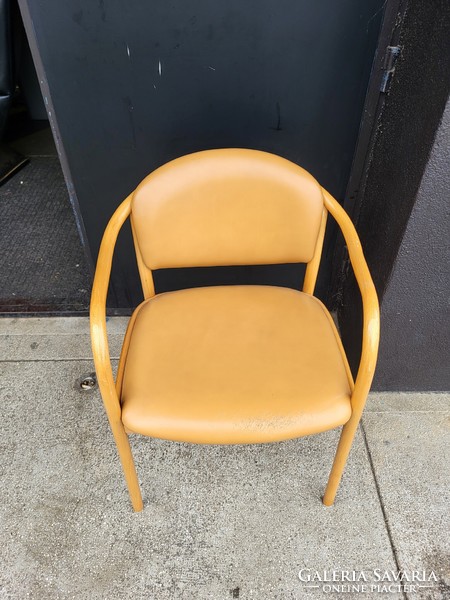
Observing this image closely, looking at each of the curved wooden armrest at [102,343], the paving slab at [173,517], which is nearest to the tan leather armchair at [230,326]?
the curved wooden armrest at [102,343]

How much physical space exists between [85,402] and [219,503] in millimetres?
612

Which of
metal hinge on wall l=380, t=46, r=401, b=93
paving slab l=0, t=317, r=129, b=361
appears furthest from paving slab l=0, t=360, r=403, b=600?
metal hinge on wall l=380, t=46, r=401, b=93

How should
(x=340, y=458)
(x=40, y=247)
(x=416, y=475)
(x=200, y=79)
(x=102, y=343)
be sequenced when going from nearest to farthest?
(x=102, y=343), (x=340, y=458), (x=200, y=79), (x=416, y=475), (x=40, y=247)

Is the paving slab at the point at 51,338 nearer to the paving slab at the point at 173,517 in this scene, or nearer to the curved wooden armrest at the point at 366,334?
the paving slab at the point at 173,517

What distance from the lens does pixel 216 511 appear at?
1.38 meters

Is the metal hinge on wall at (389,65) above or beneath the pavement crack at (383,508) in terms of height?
above

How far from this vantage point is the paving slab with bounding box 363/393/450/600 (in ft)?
4.23

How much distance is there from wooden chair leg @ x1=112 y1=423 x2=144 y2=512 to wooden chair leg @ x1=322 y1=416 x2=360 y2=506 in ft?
1.77

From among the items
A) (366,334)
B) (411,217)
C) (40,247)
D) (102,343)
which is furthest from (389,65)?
(40,247)

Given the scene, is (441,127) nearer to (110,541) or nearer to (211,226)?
(211,226)

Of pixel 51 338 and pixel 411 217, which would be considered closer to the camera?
pixel 411 217

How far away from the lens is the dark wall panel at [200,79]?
4.12 ft

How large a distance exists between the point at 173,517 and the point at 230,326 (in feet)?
1.99

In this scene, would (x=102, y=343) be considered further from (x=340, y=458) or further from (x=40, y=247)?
(x=40, y=247)
